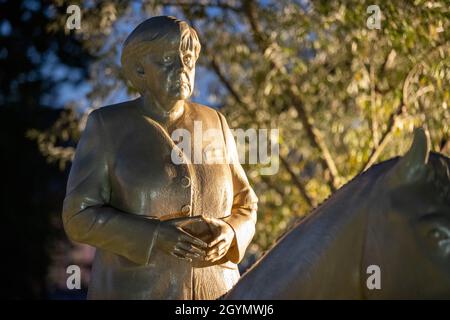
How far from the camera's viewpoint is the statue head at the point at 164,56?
9.99ft

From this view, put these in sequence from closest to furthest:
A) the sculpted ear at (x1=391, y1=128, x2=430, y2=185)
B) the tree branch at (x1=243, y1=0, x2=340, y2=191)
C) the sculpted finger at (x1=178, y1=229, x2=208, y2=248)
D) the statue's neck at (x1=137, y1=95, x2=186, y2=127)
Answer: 1. the sculpted ear at (x1=391, y1=128, x2=430, y2=185)
2. the sculpted finger at (x1=178, y1=229, x2=208, y2=248)
3. the statue's neck at (x1=137, y1=95, x2=186, y2=127)
4. the tree branch at (x1=243, y1=0, x2=340, y2=191)


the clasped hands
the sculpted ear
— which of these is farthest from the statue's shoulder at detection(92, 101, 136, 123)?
the sculpted ear

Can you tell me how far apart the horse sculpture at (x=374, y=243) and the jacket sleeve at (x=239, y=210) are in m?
0.34

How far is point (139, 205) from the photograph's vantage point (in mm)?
2945

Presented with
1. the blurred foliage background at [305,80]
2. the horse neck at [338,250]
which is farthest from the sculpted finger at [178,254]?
the blurred foliage background at [305,80]

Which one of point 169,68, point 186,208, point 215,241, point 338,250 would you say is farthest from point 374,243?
point 169,68

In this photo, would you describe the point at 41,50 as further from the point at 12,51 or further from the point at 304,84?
the point at 304,84

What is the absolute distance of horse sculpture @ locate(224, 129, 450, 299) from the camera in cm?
232

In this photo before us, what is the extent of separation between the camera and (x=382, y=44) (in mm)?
7066

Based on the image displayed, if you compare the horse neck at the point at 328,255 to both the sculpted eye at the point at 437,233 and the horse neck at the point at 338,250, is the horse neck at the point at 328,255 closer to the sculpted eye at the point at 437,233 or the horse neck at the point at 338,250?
the horse neck at the point at 338,250

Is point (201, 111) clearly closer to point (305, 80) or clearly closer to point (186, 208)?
point (186, 208)

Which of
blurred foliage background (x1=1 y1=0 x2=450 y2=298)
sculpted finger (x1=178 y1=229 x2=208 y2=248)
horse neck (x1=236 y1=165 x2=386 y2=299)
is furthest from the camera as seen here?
blurred foliage background (x1=1 y1=0 x2=450 y2=298)

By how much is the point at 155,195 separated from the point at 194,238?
0.63 feet

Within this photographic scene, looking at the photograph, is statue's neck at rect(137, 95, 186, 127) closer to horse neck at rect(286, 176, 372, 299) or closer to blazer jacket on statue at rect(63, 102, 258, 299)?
blazer jacket on statue at rect(63, 102, 258, 299)
